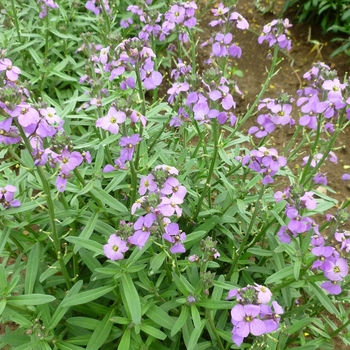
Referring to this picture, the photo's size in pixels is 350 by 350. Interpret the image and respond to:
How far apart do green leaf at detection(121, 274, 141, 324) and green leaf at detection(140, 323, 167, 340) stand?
26cm

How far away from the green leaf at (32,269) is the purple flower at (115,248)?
3.07ft

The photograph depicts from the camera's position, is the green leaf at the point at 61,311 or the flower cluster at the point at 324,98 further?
the green leaf at the point at 61,311

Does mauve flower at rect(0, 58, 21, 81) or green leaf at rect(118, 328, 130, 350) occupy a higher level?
mauve flower at rect(0, 58, 21, 81)

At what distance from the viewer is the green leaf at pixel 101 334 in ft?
11.0

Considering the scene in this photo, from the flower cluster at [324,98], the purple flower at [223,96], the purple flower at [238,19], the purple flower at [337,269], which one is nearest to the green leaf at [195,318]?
the purple flower at [337,269]

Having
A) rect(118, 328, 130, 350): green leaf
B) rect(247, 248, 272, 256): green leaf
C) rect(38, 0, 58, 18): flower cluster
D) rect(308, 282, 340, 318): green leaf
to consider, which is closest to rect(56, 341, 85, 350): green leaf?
rect(118, 328, 130, 350): green leaf

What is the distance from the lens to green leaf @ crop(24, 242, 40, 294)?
3500 millimetres

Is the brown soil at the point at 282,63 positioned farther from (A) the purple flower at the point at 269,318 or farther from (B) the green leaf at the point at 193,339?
(A) the purple flower at the point at 269,318

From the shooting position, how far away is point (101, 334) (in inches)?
134

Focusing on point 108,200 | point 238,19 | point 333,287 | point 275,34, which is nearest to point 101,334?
point 108,200

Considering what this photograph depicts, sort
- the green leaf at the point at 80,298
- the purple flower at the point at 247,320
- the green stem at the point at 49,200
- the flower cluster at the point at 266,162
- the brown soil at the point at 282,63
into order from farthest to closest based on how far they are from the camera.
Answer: the brown soil at the point at 282,63 < the flower cluster at the point at 266,162 < the green leaf at the point at 80,298 < the green stem at the point at 49,200 < the purple flower at the point at 247,320

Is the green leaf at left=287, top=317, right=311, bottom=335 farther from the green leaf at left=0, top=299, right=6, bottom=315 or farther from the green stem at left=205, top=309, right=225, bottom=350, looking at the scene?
the green leaf at left=0, top=299, right=6, bottom=315

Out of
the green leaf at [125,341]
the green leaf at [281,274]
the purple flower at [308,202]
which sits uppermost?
the purple flower at [308,202]

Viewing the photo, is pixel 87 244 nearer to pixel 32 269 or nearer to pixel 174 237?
pixel 32 269
